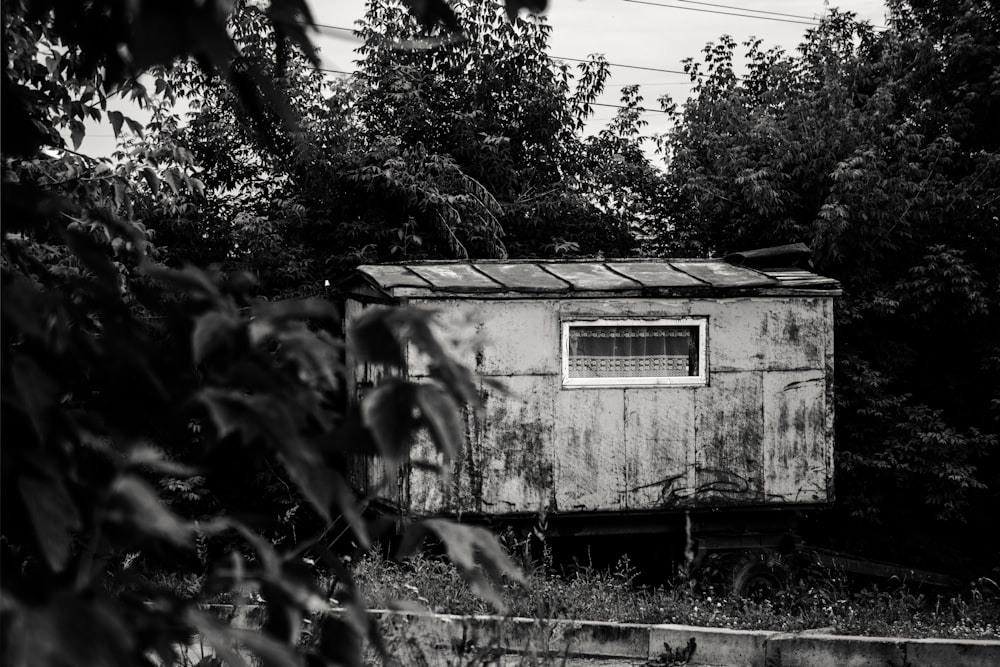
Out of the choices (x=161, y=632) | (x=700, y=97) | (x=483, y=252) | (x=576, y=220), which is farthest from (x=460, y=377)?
(x=700, y=97)

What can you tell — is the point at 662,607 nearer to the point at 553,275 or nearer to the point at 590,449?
the point at 590,449

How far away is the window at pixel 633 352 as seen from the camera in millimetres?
8188

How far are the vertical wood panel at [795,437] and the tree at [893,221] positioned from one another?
3.12 m

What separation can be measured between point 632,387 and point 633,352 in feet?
0.97

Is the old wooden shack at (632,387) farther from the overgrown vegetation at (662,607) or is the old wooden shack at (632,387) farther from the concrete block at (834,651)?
the concrete block at (834,651)

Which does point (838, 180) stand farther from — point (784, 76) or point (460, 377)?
point (460, 377)

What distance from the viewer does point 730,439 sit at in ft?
27.4

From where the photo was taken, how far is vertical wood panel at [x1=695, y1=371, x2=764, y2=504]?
27.2 ft

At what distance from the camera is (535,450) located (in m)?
8.03

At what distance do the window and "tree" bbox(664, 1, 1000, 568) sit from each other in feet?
12.9

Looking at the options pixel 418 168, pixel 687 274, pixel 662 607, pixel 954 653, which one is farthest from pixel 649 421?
pixel 418 168

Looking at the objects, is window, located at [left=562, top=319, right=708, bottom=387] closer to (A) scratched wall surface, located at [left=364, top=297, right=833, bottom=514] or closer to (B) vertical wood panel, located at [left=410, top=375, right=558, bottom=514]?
(A) scratched wall surface, located at [left=364, top=297, right=833, bottom=514]

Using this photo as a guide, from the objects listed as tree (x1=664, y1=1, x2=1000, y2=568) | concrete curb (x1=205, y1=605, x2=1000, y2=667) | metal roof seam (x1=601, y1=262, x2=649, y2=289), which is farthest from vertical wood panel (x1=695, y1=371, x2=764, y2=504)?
tree (x1=664, y1=1, x2=1000, y2=568)

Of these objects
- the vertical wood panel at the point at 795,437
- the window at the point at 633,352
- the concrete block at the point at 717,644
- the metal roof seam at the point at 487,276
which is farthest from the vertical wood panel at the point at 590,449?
the concrete block at the point at 717,644
